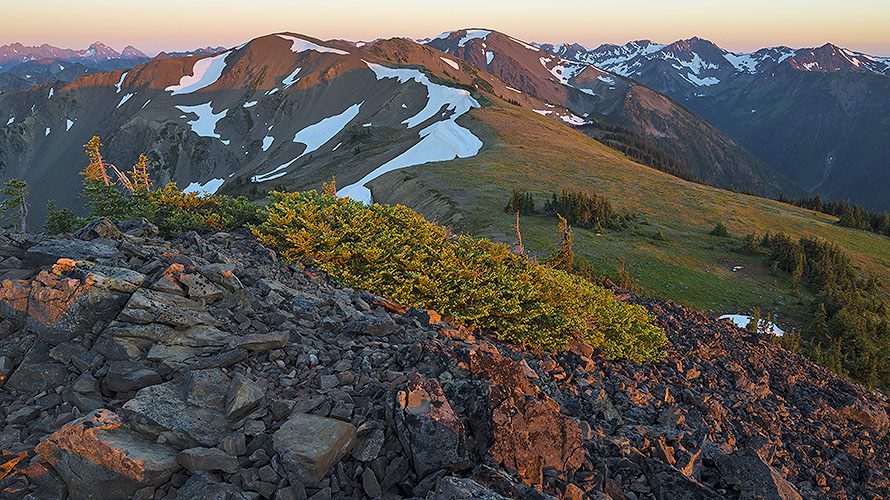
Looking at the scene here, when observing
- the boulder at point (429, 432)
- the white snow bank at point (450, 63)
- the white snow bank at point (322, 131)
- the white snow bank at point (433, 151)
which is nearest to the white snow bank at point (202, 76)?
the white snow bank at point (322, 131)

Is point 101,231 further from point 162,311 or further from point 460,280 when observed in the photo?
point 460,280

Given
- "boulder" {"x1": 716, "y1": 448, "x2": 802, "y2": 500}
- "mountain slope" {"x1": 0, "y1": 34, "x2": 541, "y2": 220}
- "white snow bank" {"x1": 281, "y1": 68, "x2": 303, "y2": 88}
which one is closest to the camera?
"boulder" {"x1": 716, "y1": 448, "x2": 802, "y2": 500}

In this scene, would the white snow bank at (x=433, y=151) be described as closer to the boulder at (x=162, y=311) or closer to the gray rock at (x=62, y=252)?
the gray rock at (x=62, y=252)

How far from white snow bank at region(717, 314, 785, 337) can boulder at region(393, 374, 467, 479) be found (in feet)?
59.6

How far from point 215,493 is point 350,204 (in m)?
10.7

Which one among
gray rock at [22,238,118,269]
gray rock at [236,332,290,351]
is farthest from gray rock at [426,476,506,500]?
gray rock at [22,238,118,269]

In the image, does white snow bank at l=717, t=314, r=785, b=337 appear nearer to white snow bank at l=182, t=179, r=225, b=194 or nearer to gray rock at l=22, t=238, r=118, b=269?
gray rock at l=22, t=238, r=118, b=269

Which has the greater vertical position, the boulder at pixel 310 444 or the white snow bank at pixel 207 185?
the boulder at pixel 310 444

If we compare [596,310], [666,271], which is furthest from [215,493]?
[666,271]

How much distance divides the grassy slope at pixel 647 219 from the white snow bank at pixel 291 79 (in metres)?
77.0

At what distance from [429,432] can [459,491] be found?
737 millimetres

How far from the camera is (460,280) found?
10.2m

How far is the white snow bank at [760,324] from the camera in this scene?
18.8 m

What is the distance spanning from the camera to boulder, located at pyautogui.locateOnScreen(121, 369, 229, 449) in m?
4.33
